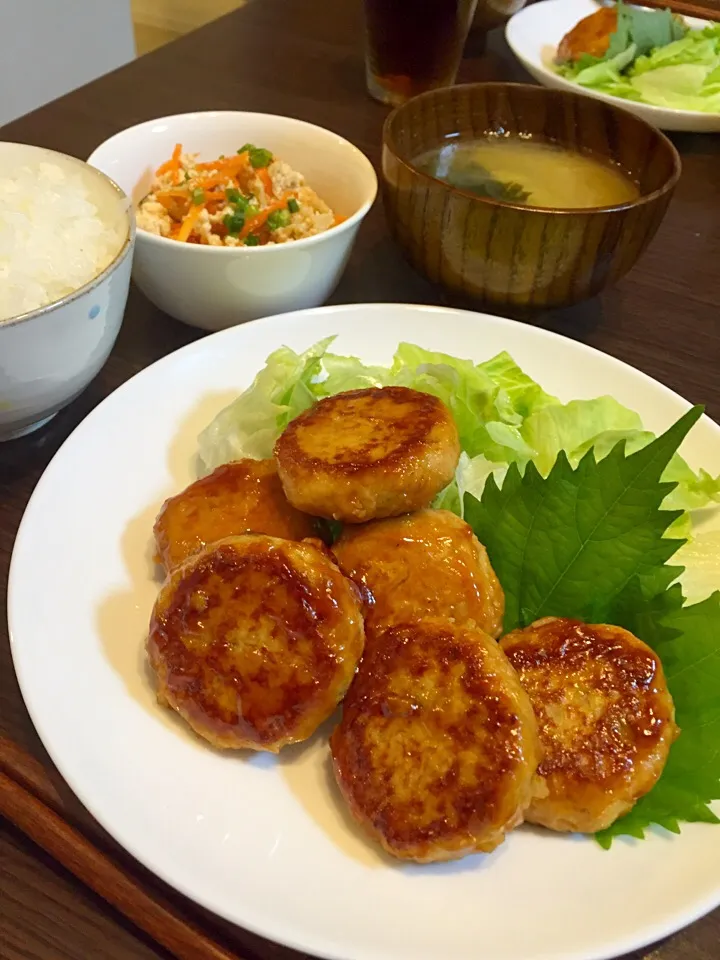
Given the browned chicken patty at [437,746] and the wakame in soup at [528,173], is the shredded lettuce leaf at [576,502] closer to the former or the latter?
the browned chicken patty at [437,746]

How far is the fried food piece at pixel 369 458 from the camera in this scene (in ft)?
4.85

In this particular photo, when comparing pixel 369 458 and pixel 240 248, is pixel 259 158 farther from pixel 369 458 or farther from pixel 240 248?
pixel 369 458

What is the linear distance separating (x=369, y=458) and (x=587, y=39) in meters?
2.65

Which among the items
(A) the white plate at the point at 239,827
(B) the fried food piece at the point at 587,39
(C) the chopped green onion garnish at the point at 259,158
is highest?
(B) the fried food piece at the point at 587,39

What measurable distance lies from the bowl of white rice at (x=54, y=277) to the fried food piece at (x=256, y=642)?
57cm

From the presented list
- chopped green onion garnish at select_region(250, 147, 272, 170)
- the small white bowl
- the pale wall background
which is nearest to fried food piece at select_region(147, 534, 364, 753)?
the small white bowl

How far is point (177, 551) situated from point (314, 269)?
2.97 feet

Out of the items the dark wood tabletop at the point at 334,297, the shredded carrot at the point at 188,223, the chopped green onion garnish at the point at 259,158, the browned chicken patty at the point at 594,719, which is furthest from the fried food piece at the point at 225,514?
the chopped green onion garnish at the point at 259,158

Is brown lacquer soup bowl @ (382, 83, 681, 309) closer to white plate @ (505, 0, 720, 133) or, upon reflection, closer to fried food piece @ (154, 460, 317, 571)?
white plate @ (505, 0, 720, 133)

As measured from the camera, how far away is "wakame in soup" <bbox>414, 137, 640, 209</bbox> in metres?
2.31

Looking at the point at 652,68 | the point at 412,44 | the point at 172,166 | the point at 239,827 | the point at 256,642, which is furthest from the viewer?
the point at 652,68

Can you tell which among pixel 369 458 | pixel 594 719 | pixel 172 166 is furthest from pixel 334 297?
pixel 594 719

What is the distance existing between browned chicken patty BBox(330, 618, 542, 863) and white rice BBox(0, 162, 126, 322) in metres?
1.06

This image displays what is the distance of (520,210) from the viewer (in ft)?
6.23
